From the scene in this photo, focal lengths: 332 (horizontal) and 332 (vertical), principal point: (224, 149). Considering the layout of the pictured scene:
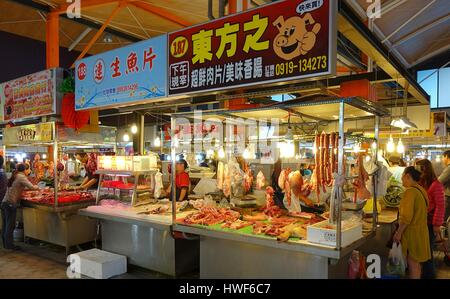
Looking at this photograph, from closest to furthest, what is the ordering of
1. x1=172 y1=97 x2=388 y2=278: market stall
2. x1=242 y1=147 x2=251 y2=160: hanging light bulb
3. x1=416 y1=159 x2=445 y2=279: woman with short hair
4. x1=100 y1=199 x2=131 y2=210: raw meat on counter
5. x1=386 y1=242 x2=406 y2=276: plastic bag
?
x1=172 y1=97 x2=388 y2=278: market stall < x1=386 y1=242 x2=406 y2=276: plastic bag < x1=416 y1=159 x2=445 y2=279: woman with short hair < x1=100 y1=199 x2=131 y2=210: raw meat on counter < x1=242 y1=147 x2=251 y2=160: hanging light bulb

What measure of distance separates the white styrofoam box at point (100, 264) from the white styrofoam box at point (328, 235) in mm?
3372

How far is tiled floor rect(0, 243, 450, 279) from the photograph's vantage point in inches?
220

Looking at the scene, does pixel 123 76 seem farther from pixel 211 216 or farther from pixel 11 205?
pixel 11 205

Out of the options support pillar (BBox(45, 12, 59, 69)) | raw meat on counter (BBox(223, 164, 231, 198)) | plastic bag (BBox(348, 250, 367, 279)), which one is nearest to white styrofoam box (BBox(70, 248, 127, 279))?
raw meat on counter (BBox(223, 164, 231, 198))

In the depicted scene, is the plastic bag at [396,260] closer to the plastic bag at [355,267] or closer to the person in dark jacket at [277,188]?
Result: the plastic bag at [355,267]

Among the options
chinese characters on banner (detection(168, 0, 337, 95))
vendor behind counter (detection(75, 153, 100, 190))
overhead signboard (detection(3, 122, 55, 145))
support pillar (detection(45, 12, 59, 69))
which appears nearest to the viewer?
chinese characters on banner (detection(168, 0, 337, 95))

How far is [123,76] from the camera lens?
17.5ft

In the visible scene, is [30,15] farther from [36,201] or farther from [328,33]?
[328,33]

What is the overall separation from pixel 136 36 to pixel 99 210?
8.48 m

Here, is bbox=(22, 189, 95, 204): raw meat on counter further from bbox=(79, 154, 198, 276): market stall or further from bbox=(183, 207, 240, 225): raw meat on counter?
bbox=(183, 207, 240, 225): raw meat on counter

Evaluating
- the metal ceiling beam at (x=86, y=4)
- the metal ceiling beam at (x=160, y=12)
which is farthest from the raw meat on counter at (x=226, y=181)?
the metal ceiling beam at (x=86, y=4)

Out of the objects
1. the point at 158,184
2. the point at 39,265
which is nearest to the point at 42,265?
the point at 39,265

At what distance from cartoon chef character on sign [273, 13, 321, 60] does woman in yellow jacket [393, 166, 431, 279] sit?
2550 mm
